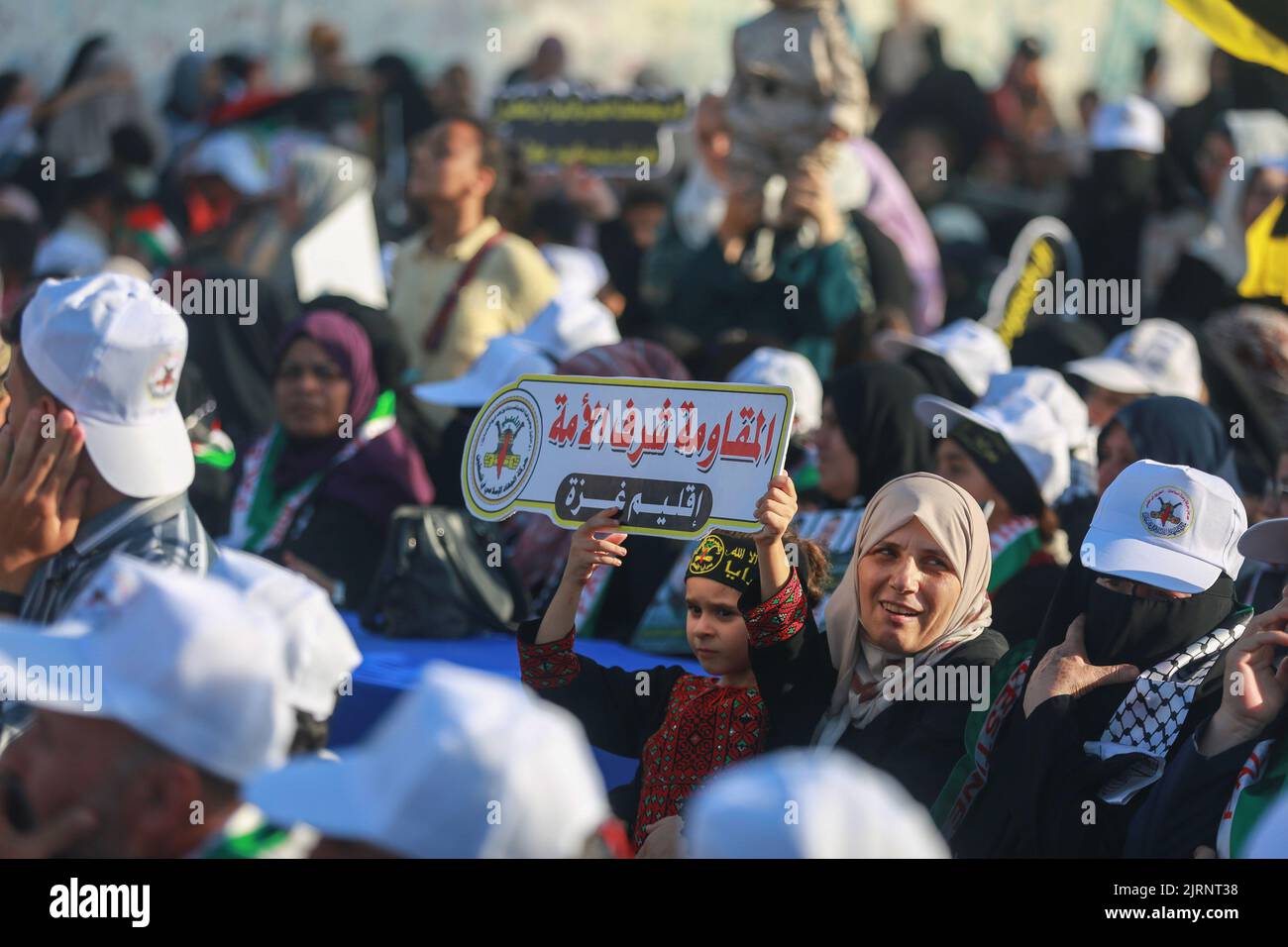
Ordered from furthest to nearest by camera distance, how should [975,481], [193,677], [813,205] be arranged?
[813,205] < [975,481] < [193,677]

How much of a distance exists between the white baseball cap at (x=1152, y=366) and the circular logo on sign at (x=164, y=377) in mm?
3706

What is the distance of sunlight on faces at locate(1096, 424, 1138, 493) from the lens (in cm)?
509

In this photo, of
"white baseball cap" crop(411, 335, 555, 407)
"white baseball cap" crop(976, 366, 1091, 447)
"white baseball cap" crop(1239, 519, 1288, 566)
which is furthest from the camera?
"white baseball cap" crop(411, 335, 555, 407)

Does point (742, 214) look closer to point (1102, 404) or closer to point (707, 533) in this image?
point (1102, 404)

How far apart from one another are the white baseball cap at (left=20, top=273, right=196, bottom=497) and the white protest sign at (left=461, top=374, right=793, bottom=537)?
703 mm

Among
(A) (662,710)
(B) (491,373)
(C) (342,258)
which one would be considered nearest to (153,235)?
(C) (342,258)

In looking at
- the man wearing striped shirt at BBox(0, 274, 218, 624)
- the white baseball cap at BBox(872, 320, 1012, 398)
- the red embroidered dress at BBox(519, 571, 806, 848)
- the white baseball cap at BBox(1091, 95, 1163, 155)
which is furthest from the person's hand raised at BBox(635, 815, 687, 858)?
the white baseball cap at BBox(1091, 95, 1163, 155)

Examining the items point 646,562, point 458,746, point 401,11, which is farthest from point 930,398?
point 401,11

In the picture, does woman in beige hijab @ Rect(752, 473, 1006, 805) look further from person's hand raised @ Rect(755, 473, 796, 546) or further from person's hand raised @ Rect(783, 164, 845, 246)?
person's hand raised @ Rect(783, 164, 845, 246)

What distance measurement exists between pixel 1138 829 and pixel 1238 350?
11.2ft

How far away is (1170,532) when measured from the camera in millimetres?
3883

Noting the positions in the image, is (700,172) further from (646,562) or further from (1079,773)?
(1079,773)

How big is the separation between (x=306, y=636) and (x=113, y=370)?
3.09 ft

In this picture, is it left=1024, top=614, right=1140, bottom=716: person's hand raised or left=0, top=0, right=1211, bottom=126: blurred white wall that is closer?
left=1024, top=614, right=1140, bottom=716: person's hand raised
